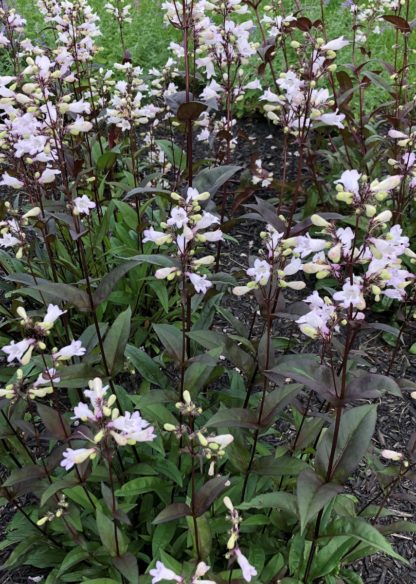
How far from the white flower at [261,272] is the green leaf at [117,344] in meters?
0.72

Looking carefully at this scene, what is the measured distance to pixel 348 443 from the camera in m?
2.46

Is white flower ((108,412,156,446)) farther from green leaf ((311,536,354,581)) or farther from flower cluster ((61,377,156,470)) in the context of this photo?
green leaf ((311,536,354,581))

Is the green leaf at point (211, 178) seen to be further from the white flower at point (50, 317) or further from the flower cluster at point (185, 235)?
the white flower at point (50, 317)

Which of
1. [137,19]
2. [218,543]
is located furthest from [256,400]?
[137,19]

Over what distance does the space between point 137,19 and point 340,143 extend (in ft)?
18.5

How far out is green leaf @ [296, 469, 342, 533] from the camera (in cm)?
212

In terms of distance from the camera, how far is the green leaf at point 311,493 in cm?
212

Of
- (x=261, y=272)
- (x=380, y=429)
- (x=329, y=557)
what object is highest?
(x=261, y=272)

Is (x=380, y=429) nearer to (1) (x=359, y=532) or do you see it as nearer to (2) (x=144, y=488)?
(1) (x=359, y=532)

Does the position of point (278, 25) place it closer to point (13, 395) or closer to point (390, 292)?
point (390, 292)

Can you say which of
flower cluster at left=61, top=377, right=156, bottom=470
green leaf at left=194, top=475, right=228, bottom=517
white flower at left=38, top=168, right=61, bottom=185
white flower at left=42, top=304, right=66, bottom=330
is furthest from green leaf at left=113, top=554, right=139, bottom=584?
white flower at left=38, top=168, right=61, bottom=185

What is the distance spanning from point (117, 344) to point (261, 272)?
81 centimetres

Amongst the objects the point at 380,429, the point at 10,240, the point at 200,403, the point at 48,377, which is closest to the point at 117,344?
the point at 48,377

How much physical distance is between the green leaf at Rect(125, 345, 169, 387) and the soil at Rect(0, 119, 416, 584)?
2.35 feet
